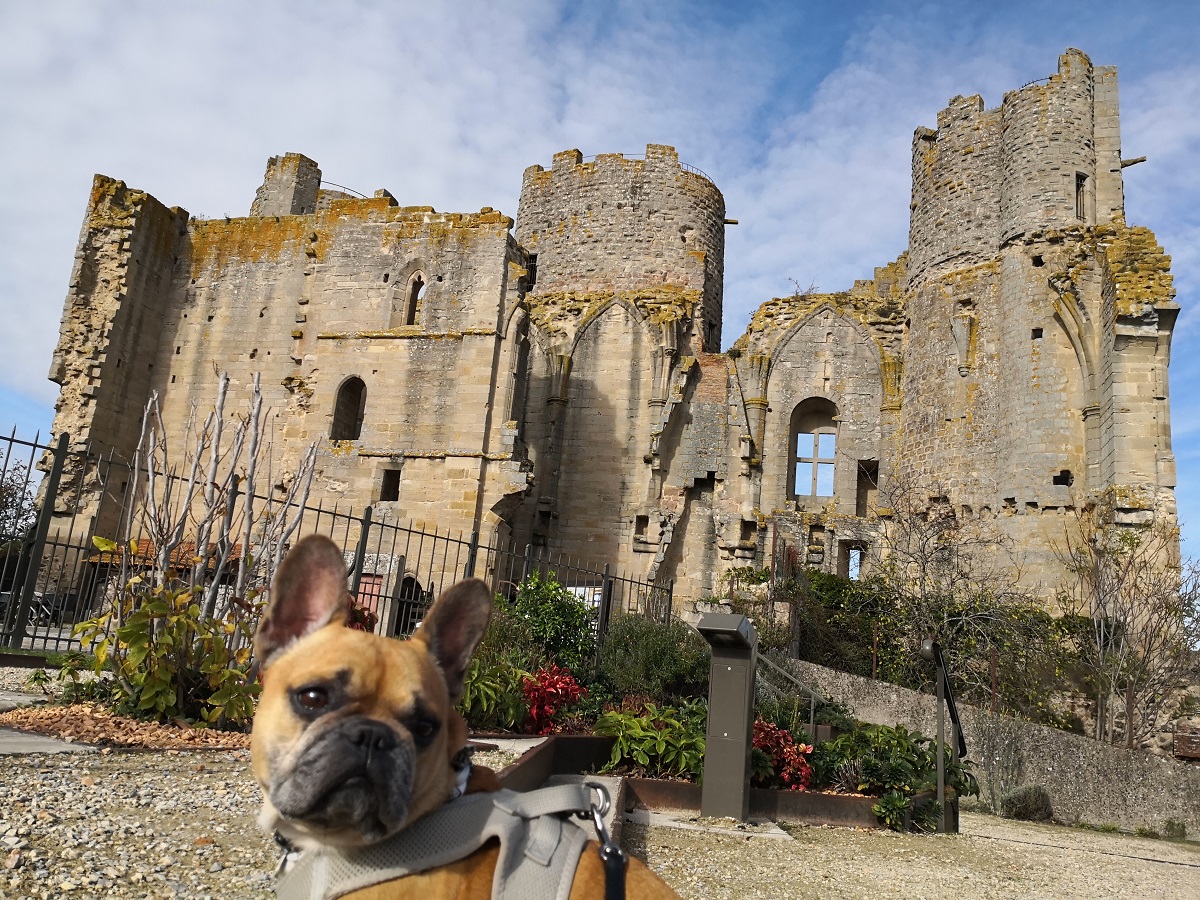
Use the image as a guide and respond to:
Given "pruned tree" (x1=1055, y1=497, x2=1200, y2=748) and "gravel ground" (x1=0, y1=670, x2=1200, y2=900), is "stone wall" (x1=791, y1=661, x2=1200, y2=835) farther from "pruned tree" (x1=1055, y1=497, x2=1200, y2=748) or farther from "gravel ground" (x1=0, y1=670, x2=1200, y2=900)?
"gravel ground" (x1=0, y1=670, x2=1200, y2=900)

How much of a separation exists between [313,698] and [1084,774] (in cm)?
1171

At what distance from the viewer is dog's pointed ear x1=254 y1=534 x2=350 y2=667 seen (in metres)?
2.07

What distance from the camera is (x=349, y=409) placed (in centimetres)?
2102

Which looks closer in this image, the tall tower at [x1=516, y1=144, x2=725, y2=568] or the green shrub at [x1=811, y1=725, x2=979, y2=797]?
the green shrub at [x1=811, y1=725, x2=979, y2=797]

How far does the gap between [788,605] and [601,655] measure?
19.9 feet

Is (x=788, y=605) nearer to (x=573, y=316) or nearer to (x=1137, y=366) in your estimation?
(x=1137, y=366)

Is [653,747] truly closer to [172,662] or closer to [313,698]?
[172,662]

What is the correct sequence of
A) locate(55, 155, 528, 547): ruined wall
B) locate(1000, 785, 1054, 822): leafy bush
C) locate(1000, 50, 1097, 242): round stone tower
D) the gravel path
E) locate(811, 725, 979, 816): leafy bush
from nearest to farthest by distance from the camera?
the gravel path, locate(811, 725, 979, 816): leafy bush, locate(1000, 785, 1054, 822): leafy bush, locate(1000, 50, 1097, 242): round stone tower, locate(55, 155, 528, 547): ruined wall

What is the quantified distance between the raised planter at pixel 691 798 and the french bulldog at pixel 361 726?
418 cm

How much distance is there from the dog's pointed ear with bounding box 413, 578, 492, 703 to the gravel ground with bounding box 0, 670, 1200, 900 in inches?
68.7

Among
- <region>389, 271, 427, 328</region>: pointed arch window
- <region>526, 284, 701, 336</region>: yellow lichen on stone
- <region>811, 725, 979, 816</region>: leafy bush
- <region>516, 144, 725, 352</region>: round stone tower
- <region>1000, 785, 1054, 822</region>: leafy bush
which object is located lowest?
<region>1000, 785, 1054, 822</region>: leafy bush

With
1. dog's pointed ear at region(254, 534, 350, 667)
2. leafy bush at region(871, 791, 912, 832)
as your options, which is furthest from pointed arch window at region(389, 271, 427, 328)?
dog's pointed ear at region(254, 534, 350, 667)

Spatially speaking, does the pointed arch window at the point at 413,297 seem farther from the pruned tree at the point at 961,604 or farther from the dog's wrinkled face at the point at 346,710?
the dog's wrinkled face at the point at 346,710

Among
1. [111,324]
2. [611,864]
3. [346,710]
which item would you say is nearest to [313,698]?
[346,710]
